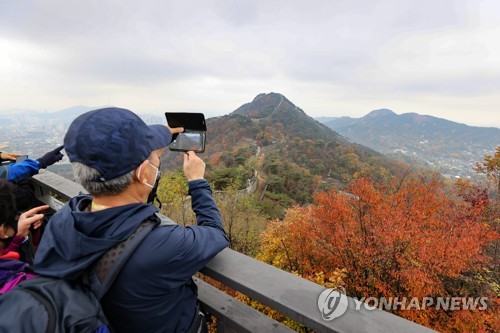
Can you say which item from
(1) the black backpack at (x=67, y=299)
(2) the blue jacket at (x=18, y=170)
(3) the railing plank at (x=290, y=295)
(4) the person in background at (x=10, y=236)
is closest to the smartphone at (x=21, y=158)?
(2) the blue jacket at (x=18, y=170)

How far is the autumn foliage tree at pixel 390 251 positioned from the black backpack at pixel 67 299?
7602 mm

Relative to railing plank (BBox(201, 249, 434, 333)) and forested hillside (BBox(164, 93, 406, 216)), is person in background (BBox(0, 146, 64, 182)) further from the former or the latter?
forested hillside (BBox(164, 93, 406, 216))

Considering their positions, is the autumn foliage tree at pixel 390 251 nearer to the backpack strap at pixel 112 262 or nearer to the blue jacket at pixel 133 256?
the blue jacket at pixel 133 256

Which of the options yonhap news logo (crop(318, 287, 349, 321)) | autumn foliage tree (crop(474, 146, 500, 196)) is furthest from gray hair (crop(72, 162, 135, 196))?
autumn foliage tree (crop(474, 146, 500, 196))

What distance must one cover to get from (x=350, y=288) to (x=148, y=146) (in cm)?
926

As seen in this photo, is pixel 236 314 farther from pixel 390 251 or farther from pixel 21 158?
pixel 390 251

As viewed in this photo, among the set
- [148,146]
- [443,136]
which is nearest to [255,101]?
[443,136]

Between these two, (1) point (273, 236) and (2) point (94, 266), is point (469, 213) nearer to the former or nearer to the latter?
(1) point (273, 236)

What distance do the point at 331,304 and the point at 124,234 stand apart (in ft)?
2.58

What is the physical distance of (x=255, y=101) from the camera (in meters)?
144

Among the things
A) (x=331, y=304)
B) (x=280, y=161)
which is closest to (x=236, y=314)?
(x=331, y=304)

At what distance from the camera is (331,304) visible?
100 cm

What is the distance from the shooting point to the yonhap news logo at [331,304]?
0.96m

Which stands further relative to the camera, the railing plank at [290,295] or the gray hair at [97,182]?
the gray hair at [97,182]
